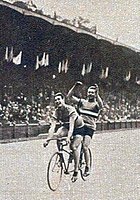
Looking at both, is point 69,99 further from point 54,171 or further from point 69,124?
point 54,171

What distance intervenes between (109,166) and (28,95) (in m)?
0.42

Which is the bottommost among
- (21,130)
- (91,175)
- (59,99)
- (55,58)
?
(91,175)

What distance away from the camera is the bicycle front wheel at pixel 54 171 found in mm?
1403

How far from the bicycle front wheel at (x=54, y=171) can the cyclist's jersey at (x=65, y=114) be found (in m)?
0.12

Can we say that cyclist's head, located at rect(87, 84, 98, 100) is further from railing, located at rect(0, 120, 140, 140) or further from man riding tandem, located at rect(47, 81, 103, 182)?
railing, located at rect(0, 120, 140, 140)

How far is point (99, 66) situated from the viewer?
150 cm

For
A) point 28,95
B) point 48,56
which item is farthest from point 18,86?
point 48,56

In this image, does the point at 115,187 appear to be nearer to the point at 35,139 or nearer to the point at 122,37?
the point at 35,139

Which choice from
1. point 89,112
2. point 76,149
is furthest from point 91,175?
point 89,112

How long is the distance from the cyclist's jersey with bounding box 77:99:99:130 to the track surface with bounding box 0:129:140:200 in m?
0.05

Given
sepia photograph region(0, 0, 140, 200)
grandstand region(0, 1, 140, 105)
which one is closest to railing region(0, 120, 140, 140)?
sepia photograph region(0, 0, 140, 200)

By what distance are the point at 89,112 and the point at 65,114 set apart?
0.09 m

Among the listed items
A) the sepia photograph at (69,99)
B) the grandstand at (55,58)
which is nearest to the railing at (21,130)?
the sepia photograph at (69,99)

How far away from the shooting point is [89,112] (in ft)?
4.67
